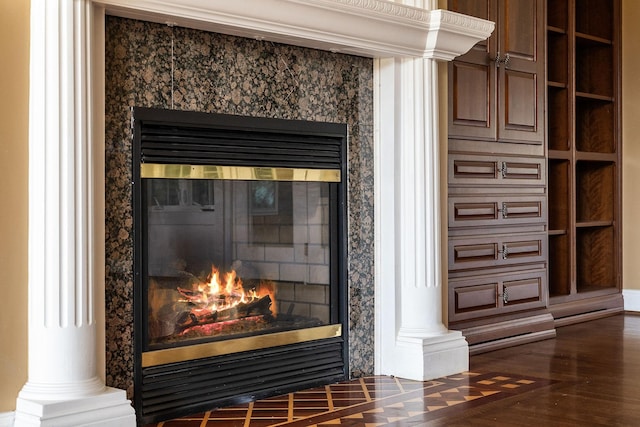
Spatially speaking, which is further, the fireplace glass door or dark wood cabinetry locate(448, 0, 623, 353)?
dark wood cabinetry locate(448, 0, 623, 353)

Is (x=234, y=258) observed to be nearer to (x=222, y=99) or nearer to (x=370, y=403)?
(x=222, y=99)

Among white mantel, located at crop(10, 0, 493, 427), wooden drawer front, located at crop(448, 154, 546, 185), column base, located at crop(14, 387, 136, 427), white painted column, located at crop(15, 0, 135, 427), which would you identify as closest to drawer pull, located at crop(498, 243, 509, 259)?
wooden drawer front, located at crop(448, 154, 546, 185)

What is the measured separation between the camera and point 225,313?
12.6 ft

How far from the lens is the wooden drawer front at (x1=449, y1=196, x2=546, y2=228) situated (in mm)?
4891

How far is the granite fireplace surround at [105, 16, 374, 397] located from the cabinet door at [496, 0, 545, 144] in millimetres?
1206

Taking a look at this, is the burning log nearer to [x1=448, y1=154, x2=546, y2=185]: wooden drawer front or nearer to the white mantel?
the white mantel

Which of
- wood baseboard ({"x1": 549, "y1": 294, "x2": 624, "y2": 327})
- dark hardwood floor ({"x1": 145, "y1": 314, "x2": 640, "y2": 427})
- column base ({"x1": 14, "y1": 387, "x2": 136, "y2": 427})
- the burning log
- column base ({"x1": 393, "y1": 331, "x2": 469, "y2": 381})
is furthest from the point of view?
wood baseboard ({"x1": 549, "y1": 294, "x2": 624, "y2": 327})

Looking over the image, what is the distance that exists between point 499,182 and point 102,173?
8.85ft

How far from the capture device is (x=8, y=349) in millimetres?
3014

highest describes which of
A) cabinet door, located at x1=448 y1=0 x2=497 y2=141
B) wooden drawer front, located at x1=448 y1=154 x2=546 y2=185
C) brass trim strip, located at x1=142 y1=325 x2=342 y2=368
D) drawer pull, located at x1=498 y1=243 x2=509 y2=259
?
cabinet door, located at x1=448 y1=0 x2=497 y2=141

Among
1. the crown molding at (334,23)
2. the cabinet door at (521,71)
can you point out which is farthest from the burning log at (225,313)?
the cabinet door at (521,71)

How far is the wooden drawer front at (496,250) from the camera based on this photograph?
4.89 m

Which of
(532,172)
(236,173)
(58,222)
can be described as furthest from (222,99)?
(532,172)

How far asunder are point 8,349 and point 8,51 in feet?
3.37
